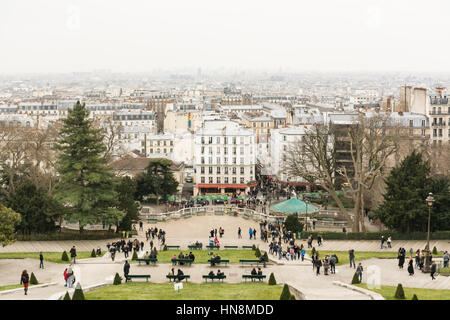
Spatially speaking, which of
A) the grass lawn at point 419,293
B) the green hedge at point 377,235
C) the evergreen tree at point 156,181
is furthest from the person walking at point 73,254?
the evergreen tree at point 156,181

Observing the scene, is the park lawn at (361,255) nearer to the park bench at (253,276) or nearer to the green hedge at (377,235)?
the green hedge at (377,235)

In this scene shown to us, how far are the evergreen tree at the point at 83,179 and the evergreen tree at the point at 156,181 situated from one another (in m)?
14.4

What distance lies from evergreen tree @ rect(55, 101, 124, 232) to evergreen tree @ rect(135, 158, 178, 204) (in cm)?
1442

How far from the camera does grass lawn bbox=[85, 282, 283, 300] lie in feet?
71.4

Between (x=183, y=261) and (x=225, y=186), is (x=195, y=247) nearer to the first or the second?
(x=183, y=261)

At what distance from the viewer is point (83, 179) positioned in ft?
138

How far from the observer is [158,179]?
5725 centimetres

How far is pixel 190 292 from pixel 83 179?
2130cm

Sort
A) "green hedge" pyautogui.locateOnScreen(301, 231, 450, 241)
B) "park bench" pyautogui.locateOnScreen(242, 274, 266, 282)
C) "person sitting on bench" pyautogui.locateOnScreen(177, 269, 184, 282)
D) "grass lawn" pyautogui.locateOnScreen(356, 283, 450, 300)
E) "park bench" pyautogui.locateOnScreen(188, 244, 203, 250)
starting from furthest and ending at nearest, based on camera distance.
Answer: "green hedge" pyautogui.locateOnScreen(301, 231, 450, 241), "park bench" pyautogui.locateOnScreen(188, 244, 203, 250), "park bench" pyautogui.locateOnScreen(242, 274, 266, 282), "person sitting on bench" pyautogui.locateOnScreen(177, 269, 184, 282), "grass lawn" pyautogui.locateOnScreen(356, 283, 450, 300)

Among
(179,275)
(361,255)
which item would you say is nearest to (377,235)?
(361,255)

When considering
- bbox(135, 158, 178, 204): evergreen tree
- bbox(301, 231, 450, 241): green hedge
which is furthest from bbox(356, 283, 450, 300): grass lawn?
bbox(135, 158, 178, 204): evergreen tree

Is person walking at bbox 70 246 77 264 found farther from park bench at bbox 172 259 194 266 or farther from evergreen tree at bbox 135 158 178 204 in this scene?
evergreen tree at bbox 135 158 178 204
